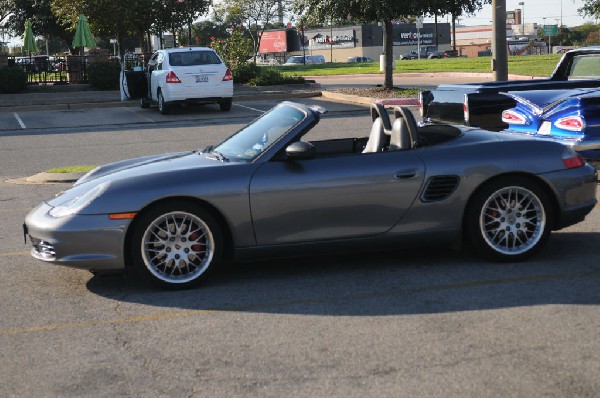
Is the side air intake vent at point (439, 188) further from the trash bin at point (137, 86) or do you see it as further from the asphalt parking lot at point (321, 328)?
the trash bin at point (137, 86)

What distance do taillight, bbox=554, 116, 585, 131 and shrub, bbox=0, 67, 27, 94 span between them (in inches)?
948

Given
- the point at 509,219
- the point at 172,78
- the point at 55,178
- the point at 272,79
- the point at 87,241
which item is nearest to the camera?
the point at 87,241

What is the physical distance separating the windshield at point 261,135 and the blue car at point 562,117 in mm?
4001

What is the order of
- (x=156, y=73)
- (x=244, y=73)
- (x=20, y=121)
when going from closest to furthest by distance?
(x=20, y=121), (x=156, y=73), (x=244, y=73)

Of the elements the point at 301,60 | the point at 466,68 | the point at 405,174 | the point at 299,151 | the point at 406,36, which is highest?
the point at 406,36

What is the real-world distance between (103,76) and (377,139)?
86.1ft

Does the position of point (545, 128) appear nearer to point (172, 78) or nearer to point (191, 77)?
point (191, 77)

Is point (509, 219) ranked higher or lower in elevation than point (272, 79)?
lower

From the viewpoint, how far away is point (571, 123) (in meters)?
9.90

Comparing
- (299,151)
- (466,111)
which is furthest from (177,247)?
(466,111)

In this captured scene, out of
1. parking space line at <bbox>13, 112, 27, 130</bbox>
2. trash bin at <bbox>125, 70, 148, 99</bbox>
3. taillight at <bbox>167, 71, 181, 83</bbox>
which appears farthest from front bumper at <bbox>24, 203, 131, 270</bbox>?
trash bin at <bbox>125, 70, 148, 99</bbox>

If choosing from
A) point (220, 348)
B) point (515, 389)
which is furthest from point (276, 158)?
point (515, 389)

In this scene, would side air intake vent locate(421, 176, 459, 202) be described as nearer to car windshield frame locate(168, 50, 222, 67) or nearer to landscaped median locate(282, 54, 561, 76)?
car windshield frame locate(168, 50, 222, 67)

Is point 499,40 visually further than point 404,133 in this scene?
Yes
